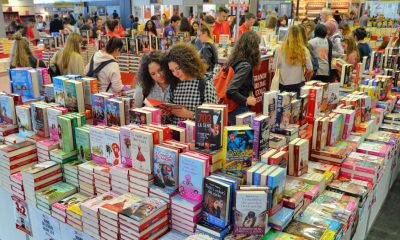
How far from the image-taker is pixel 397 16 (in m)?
13.4

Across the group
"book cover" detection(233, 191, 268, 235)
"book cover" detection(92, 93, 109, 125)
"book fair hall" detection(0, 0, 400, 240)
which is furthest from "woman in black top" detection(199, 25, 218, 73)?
"book cover" detection(233, 191, 268, 235)

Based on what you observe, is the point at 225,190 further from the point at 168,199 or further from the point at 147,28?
the point at 147,28

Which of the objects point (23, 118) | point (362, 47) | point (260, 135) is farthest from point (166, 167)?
point (362, 47)

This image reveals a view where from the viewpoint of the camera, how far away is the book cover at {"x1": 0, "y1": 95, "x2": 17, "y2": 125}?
3219 mm

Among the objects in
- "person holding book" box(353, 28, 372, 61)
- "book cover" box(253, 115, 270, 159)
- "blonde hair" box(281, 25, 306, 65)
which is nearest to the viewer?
"book cover" box(253, 115, 270, 159)

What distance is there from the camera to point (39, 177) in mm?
2600

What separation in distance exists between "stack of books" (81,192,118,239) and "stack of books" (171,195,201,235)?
429 millimetres

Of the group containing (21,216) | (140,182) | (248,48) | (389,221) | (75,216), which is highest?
(248,48)

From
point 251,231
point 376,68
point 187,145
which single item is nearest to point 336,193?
point 251,231

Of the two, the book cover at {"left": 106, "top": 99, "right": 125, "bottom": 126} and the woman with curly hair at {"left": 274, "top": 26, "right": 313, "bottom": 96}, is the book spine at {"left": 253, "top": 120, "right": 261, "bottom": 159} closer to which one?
the book cover at {"left": 106, "top": 99, "right": 125, "bottom": 126}

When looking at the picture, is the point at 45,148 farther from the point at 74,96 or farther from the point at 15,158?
the point at 74,96

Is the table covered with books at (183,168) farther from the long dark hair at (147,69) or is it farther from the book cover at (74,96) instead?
the long dark hair at (147,69)

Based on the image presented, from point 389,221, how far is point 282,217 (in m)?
2.29

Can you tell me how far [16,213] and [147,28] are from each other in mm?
7404
